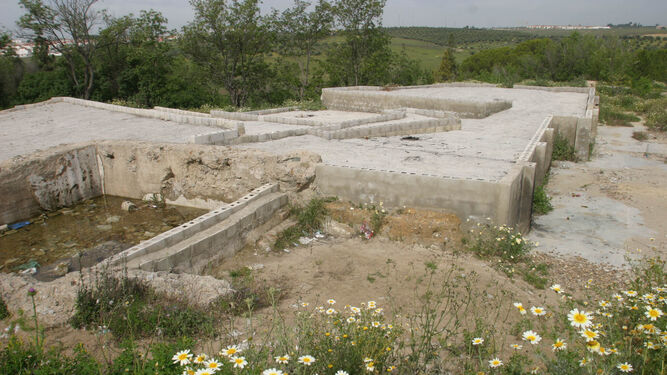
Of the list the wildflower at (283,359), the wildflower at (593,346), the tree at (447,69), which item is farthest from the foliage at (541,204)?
the tree at (447,69)

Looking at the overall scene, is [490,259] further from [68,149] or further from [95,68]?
[95,68]

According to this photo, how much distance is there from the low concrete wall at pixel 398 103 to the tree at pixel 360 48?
924 centimetres

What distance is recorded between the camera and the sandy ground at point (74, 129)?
10.8m

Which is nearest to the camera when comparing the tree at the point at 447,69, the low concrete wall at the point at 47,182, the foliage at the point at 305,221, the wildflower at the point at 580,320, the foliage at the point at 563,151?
the wildflower at the point at 580,320

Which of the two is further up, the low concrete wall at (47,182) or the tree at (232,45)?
the tree at (232,45)

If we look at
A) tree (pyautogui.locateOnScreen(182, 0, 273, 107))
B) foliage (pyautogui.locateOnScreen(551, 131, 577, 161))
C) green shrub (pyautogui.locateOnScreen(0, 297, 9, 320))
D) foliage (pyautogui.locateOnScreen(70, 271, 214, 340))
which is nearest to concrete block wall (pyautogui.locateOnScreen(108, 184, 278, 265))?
foliage (pyautogui.locateOnScreen(70, 271, 214, 340))

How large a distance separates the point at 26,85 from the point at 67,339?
25017mm

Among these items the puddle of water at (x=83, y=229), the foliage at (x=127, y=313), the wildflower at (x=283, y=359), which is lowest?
the puddle of water at (x=83, y=229)

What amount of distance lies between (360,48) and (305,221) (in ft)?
77.4

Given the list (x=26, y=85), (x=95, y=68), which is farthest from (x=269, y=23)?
(x=26, y=85)

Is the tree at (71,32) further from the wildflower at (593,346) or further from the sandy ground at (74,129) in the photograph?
the wildflower at (593,346)

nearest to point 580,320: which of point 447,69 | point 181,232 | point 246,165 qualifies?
point 181,232

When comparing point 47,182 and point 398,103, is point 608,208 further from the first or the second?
point 47,182

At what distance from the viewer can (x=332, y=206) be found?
837 centimetres
